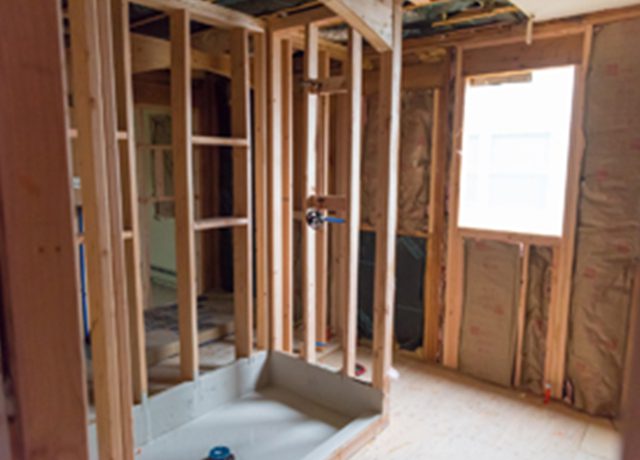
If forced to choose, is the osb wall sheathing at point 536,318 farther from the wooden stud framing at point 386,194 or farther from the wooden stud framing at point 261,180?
the wooden stud framing at point 261,180

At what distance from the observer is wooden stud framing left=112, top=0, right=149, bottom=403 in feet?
7.66

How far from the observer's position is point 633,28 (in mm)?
2701

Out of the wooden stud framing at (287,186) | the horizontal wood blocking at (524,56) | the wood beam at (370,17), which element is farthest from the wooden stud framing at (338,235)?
the wood beam at (370,17)

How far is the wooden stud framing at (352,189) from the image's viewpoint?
2705mm

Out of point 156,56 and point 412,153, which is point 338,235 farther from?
point 156,56

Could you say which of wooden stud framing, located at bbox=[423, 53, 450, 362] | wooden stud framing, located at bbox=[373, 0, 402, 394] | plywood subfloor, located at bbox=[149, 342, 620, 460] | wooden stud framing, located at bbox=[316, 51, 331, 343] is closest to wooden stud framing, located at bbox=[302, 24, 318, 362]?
wooden stud framing, located at bbox=[316, 51, 331, 343]

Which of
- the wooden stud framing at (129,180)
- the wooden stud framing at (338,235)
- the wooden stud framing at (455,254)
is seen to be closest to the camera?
the wooden stud framing at (129,180)

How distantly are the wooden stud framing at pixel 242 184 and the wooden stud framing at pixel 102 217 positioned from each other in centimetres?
142

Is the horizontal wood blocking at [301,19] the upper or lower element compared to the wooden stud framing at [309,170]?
upper

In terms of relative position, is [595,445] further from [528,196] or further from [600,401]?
[528,196]

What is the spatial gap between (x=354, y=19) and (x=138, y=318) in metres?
1.98

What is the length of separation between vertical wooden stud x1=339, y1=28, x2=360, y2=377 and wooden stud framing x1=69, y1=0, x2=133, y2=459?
56.9 inches

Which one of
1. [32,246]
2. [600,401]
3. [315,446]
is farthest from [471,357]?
[32,246]

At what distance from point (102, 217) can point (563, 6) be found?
271cm
